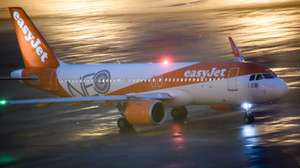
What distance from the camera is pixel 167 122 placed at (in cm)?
4488

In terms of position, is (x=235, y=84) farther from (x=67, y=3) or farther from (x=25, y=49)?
(x=67, y=3)

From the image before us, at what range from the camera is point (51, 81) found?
48.2 meters

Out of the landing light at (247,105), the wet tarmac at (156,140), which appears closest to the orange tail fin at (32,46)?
the wet tarmac at (156,140)

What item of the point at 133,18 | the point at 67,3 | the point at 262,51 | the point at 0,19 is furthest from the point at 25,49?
the point at 67,3

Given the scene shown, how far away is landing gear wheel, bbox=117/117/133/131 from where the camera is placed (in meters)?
42.4

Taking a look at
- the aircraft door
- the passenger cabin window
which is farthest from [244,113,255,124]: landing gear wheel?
the passenger cabin window

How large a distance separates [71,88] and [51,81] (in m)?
1.36

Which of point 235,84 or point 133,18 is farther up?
point 133,18

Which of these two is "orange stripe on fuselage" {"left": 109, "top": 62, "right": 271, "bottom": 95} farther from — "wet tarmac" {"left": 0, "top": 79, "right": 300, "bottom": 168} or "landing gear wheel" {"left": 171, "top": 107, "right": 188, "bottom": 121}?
"wet tarmac" {"left": 0, "top": 79, "right": 300, "bottom": 168}

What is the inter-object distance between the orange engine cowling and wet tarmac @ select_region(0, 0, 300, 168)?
2.11 ft

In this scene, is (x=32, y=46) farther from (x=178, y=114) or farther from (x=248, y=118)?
(x=248, y=118)

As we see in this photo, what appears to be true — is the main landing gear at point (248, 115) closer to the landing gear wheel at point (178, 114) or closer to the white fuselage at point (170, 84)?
the white fuselage at point (170, 84)

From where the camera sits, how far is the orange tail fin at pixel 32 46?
49750mm

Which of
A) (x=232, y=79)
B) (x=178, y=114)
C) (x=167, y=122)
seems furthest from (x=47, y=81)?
(x=232, y=79)
